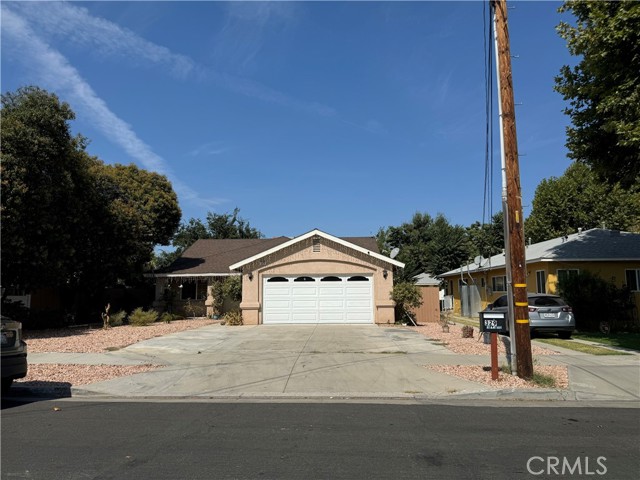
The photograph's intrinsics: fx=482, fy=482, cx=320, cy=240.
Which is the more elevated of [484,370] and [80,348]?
[80,348]

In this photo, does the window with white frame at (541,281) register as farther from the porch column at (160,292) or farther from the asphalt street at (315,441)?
the porch column at (160,292)

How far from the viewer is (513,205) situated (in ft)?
31.7

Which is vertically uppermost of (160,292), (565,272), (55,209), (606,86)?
(606,86)

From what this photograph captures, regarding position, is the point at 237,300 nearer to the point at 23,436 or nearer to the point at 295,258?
the point at 295,258

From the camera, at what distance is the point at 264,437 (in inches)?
239

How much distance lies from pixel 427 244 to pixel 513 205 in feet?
134

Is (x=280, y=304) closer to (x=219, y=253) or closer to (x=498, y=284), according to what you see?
(x=219, y=253)

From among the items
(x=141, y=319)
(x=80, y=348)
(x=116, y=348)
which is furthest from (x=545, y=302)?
(x=141, y=319)

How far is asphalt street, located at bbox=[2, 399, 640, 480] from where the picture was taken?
4.91 meters

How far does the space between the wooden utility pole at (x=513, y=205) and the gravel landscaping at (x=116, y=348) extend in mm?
716

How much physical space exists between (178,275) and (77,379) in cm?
1750

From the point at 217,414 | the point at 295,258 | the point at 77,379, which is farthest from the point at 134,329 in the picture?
the point at 217,414

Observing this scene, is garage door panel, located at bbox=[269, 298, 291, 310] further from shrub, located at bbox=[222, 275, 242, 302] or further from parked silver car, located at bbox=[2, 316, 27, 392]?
parked silver car, located at bbox=[2, 316, 27, 392]

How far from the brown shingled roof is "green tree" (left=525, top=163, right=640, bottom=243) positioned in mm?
16290
